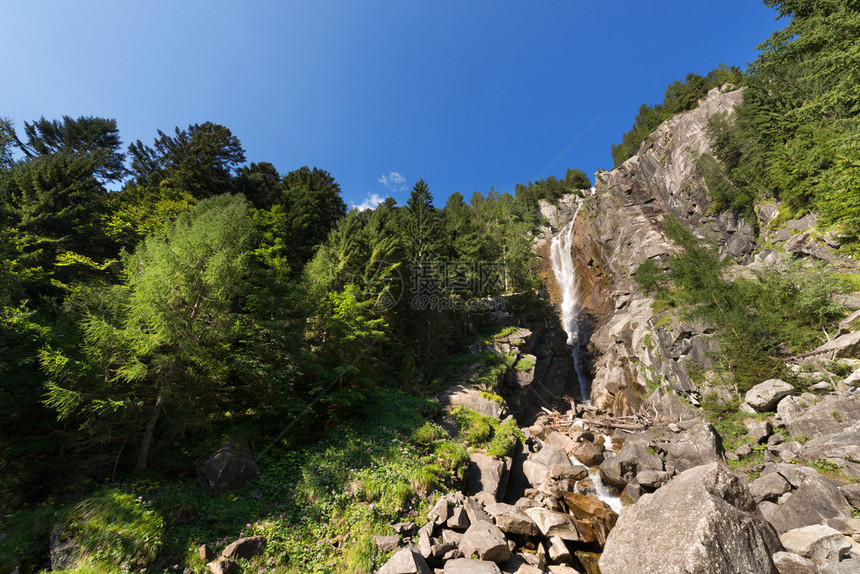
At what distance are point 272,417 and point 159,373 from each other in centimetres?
421

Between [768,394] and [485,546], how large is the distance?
17.0 metres

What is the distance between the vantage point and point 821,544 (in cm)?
725

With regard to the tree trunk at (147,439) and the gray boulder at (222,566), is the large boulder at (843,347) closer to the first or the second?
the gray boulder at (222,566)

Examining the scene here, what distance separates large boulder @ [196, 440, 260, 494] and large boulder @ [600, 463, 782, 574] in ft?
35.2

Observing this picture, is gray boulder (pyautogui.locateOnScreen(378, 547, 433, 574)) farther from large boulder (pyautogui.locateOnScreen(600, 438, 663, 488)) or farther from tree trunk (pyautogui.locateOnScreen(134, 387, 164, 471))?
large boulder (pyautogui.locateOnScreen(600, 438, 663, 488))

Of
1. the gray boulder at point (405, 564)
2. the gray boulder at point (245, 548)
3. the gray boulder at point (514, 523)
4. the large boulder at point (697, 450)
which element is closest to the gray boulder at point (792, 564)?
the gray boulder at point (514, 523)

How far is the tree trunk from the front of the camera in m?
8.09

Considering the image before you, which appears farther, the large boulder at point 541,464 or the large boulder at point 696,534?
the large boulder at point 541,464

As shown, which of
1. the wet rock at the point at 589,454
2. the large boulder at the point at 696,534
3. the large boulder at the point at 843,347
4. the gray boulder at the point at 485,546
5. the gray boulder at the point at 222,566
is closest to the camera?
the gray boulder at the point at 222,566

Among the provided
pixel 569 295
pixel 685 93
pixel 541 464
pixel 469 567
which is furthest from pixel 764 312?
pixel 685 93

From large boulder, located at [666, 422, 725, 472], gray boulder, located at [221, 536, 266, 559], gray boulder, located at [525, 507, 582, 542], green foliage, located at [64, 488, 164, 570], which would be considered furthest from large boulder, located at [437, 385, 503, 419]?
green foliage, located at [64, 488, 164, 570]

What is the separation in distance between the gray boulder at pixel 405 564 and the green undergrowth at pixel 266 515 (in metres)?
0.67

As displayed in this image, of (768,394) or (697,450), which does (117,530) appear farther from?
(768,394)

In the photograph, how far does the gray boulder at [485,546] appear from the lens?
7574 mm
